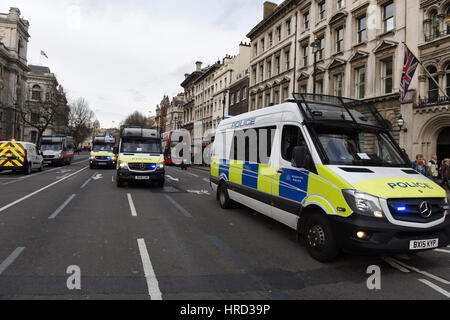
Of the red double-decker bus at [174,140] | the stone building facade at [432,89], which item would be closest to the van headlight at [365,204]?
the stone building facade at [432,89]

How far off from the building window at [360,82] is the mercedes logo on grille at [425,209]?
18.9m

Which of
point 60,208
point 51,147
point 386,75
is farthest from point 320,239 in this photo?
point 51,147

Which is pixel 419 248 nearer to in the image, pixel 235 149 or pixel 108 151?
pixel 235 149

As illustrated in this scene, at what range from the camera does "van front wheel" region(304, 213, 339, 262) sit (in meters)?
4.46

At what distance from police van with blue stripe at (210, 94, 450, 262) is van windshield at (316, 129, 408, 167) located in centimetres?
2

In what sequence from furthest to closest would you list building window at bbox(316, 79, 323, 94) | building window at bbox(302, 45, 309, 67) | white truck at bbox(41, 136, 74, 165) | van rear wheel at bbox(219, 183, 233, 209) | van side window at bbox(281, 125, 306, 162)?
building window at bbox(302, 45, 309, 67), white truck at bbox(41, 136, 74, 165), building window at bbox(316, 79, 323, 94), van rear wheel at bbox(219, 183, 233, 209), van side window at bbox(281, 125, 306, 162)

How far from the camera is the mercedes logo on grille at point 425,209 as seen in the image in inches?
164

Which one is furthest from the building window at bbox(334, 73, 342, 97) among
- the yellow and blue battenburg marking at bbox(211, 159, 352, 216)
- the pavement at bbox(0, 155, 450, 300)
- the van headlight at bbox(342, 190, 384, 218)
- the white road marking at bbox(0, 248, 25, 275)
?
the white road marking at bbox(0, 248, 25, 275)

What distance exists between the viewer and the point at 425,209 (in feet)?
13.7

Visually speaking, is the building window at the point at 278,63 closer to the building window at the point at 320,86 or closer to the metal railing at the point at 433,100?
the building window at the point at 320,86

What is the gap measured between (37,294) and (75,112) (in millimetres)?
72978

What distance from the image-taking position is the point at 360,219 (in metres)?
4.04

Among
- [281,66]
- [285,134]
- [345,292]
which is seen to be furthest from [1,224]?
[281,66]

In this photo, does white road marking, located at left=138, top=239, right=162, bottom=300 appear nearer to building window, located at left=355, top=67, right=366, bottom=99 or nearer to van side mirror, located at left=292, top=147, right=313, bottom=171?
van side mirror, located at left=292, top=147, right=313, bottom=171
